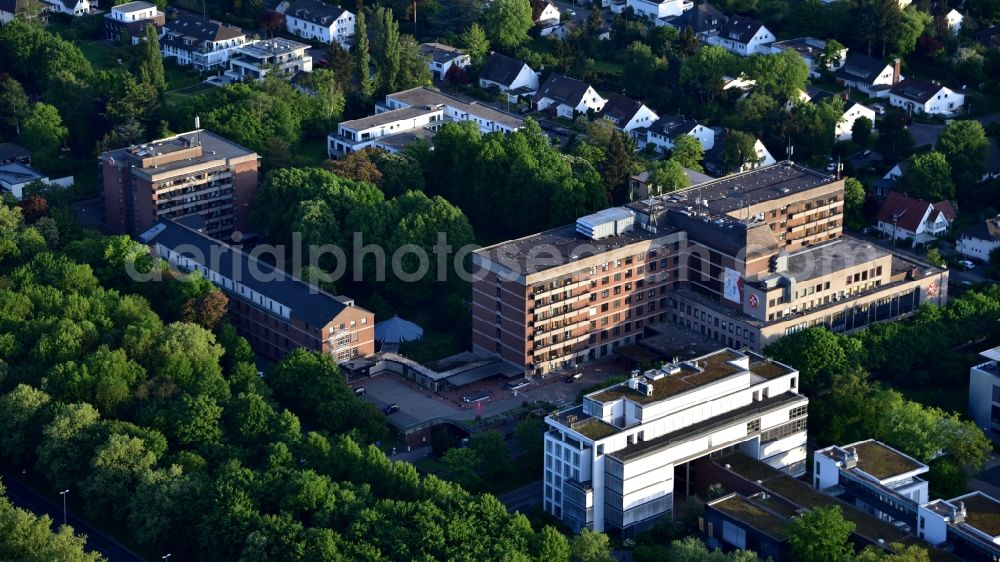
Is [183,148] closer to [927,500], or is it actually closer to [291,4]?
[291,4]

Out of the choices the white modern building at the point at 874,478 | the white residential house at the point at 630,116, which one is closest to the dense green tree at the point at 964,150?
the white residential house at the point at 630,116

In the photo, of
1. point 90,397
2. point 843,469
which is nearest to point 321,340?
point 90,397

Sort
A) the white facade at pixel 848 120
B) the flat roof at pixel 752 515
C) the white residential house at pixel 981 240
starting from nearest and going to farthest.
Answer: the flat roof at pixel 752 515, the white residential house at pixel 981 240, the white facade at pixel 848 120

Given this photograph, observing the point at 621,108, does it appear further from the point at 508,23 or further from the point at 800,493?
the point at 800,493

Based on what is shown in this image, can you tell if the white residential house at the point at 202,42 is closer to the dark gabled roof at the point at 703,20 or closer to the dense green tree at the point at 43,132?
the dense green tree at the point at 43,132

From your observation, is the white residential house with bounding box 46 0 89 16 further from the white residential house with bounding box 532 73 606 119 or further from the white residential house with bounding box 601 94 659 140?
the white residential house with bounding box 601 94 659 140

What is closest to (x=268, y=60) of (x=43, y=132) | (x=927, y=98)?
(x=43, y=132)

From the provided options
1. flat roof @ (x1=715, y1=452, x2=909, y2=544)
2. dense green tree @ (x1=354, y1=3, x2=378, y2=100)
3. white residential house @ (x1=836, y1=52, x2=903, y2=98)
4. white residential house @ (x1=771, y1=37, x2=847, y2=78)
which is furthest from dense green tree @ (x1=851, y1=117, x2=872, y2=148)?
flat roof @ (x1=715, y1=452, x2=909, y2=544)
